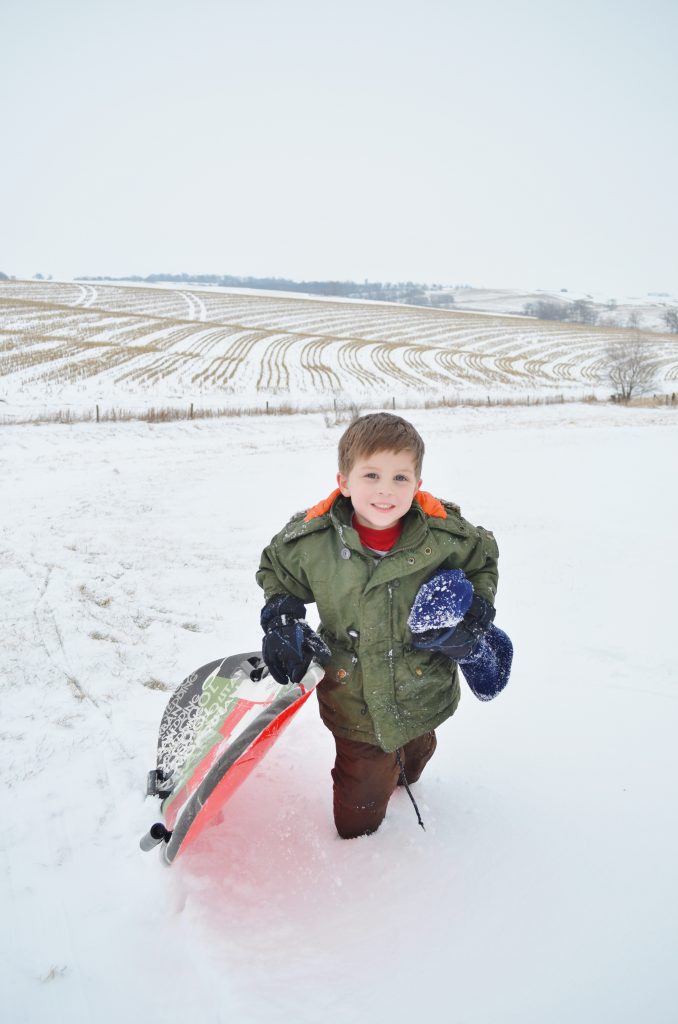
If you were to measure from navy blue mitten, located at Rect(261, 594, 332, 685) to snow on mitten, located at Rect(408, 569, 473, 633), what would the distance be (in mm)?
355

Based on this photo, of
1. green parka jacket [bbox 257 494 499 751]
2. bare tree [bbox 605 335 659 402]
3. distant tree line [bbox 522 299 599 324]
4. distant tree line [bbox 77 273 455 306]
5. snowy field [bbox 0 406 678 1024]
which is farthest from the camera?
distant tree line [bbox 77 273 455 306]

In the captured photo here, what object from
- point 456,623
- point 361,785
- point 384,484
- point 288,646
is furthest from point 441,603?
point 361,785

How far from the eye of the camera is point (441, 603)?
6.30 feet

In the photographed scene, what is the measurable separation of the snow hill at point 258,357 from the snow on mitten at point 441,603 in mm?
14562

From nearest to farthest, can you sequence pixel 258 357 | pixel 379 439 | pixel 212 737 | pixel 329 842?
pixel 379 439 < pixel 212 737 < pixel 329 842 < pixel 258 357

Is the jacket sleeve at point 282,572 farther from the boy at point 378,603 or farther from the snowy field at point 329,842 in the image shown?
the snowy field at point 329,842

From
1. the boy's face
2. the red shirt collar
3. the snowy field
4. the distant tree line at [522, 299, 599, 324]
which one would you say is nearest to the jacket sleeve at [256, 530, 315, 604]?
the red shirt collar

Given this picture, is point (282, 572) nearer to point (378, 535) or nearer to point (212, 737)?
point (378, 535)

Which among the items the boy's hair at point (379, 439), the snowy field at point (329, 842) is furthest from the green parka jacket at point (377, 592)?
the snowy field at point (329, 842)

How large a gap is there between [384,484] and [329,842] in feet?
4.88

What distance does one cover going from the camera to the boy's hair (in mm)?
1880

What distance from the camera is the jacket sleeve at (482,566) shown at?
2090 mm

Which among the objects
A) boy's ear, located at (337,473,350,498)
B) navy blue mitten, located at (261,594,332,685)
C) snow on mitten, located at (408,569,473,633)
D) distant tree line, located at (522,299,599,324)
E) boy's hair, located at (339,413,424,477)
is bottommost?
navy blue mitten, located at (261,594,332,685)

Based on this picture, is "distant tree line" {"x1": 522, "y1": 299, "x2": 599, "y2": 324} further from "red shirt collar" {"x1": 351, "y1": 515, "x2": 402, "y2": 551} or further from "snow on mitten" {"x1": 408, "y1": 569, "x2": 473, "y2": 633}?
"snow on mitten" {"x1": 408, "y1": 569, "x2": 473, "y2": 633}
